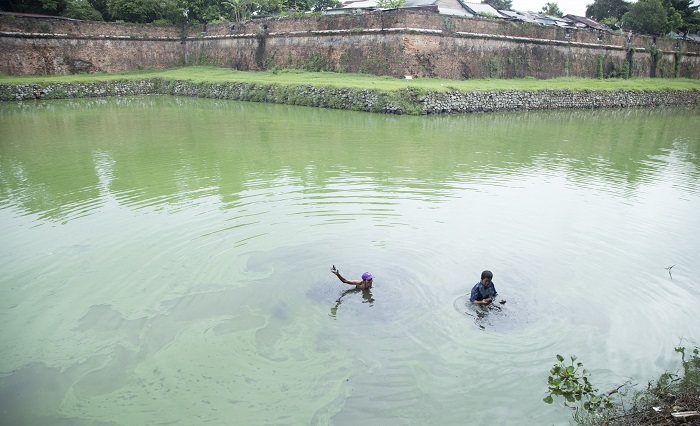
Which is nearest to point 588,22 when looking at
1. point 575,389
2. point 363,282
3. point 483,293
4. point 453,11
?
point 453,11

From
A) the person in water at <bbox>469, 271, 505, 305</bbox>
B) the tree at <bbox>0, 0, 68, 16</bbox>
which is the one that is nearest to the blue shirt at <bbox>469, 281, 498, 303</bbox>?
the person in water at <bbox>469, 271, 505, 305</bbox>

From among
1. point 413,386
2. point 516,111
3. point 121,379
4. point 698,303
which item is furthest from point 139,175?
point 516,111

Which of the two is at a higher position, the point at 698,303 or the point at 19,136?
the point at 19,136

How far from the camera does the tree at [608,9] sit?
51438mm

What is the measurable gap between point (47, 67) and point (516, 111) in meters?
26.5

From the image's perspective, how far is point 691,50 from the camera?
35.8m

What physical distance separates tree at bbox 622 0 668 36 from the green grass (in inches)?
327

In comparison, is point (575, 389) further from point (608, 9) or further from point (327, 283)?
point (608, 9)

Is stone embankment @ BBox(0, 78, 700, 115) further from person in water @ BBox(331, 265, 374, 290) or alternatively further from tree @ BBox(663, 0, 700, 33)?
tree @ BBox(663, 0, 700, 33)

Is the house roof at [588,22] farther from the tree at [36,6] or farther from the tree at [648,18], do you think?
the tree at [36,6]

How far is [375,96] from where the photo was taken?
2100cm

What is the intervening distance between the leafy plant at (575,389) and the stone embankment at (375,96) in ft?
54.8

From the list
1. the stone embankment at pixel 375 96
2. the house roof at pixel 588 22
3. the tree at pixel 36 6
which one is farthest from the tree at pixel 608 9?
the tree at pixel 36 6

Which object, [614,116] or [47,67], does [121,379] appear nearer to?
[614,116]
